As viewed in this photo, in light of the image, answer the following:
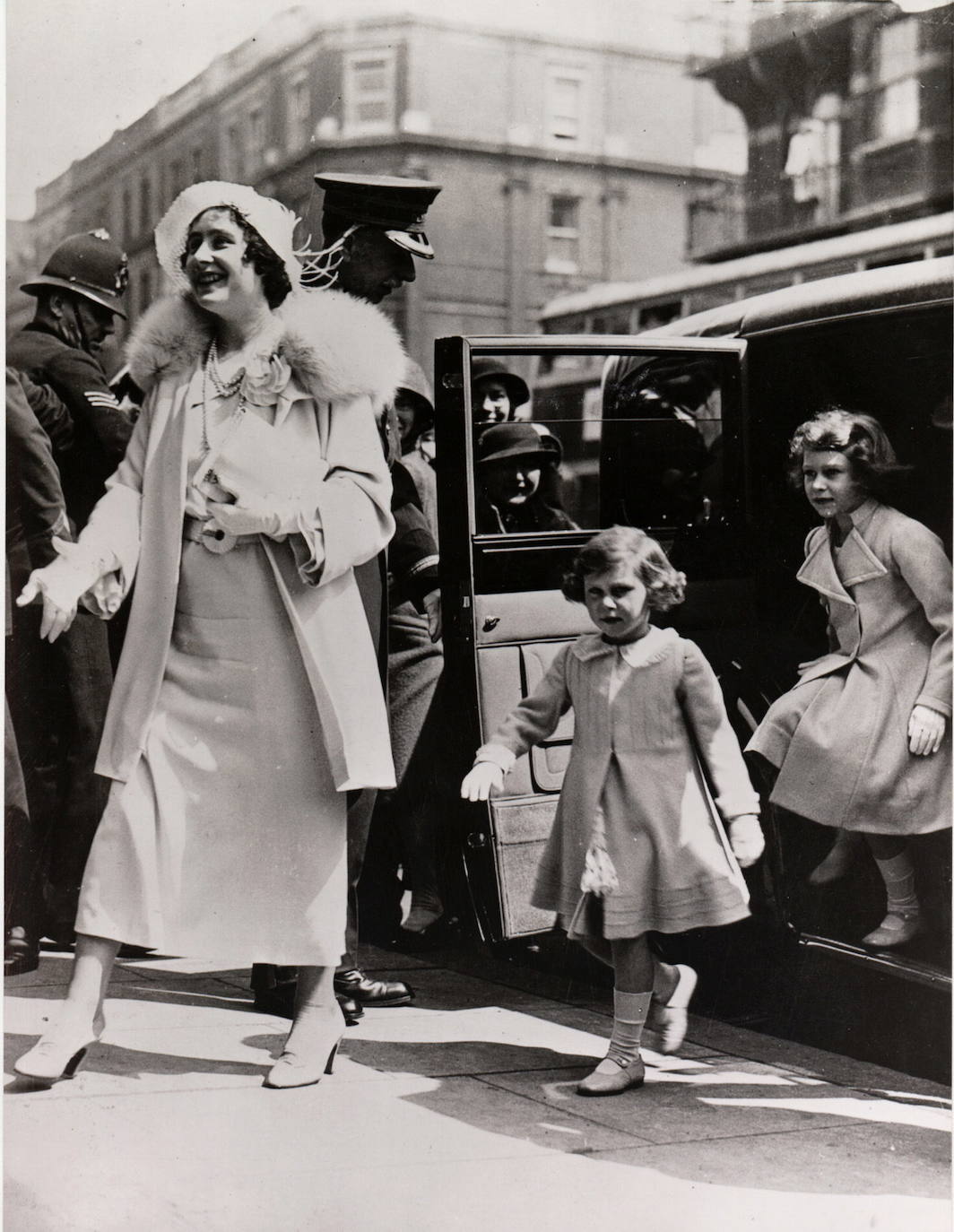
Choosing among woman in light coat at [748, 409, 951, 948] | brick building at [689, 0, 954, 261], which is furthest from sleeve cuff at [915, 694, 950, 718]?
brick building at [689, 0, 954, 261]

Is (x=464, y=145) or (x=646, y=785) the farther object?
(x=464, y=145)

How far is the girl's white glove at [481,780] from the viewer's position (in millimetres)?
3799

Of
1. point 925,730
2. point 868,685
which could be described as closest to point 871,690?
point 868,685

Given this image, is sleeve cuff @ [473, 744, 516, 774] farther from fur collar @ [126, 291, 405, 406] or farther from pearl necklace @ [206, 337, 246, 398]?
pearl necklace @ [206, 337, 246, 398]

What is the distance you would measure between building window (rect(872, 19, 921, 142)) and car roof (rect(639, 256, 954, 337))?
36 centimetres

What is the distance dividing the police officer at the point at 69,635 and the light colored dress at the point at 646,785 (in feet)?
3.32

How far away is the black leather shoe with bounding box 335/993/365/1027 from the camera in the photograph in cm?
405

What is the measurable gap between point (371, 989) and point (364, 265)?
6.30ft

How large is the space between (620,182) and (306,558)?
4.72 ft

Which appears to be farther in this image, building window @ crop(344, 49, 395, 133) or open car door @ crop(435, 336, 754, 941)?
open car door @ crop(435, 336, 754, 941)

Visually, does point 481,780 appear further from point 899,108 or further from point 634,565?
point 899,108

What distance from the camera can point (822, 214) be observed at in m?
4.47

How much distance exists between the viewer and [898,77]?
13.4 ft

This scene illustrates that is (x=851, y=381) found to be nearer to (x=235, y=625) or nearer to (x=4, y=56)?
(x=235, y=625)
